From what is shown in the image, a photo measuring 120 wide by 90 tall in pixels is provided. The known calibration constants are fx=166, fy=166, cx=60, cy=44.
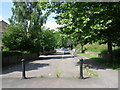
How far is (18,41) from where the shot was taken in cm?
2295

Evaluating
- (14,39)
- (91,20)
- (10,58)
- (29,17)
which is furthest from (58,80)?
(29,17)

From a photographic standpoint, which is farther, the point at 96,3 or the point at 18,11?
the point at 18,11

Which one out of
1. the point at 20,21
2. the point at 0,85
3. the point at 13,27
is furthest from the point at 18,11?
the point at 0,85

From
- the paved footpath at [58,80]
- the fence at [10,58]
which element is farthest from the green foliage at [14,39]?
the paved footpath at [58,80]

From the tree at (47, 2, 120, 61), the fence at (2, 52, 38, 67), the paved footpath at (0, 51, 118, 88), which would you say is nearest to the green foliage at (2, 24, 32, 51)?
the fence at (2, 52, 38, 67)

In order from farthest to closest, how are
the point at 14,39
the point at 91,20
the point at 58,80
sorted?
the point at 14,39 → the point at 91,20 → the point at 58,80

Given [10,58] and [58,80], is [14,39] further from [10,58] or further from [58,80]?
[58,80]

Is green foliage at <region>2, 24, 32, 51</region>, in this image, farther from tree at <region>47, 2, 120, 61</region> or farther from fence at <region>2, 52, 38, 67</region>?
tree at <region>47, 2, 120, 61</region>

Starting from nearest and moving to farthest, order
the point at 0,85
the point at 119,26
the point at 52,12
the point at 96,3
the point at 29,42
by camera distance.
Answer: the point at 0,85 < the point at 96,3 < the point at 119,26 < the point at 52,12 < the point at 29,42

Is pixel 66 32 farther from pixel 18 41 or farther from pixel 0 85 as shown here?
pixel 18 41

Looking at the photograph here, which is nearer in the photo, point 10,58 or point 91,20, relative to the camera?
point 91,20

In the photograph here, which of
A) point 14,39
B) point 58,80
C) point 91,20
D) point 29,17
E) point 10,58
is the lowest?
point 58,80

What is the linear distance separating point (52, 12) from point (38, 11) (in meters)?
16.3

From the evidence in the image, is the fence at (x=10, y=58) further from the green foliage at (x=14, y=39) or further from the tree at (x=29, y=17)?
the tree at (x=29, y=17)
